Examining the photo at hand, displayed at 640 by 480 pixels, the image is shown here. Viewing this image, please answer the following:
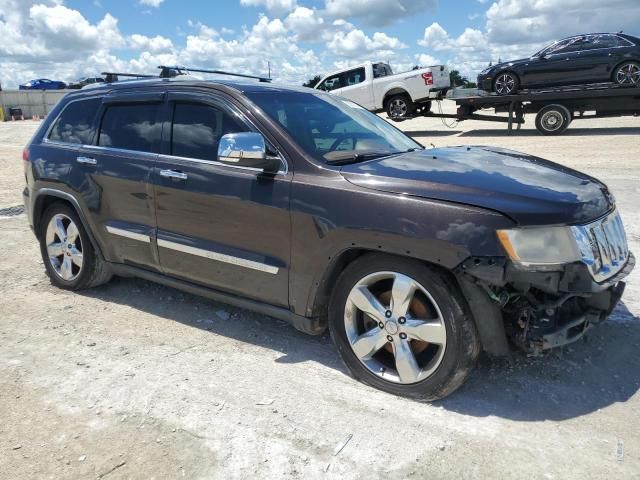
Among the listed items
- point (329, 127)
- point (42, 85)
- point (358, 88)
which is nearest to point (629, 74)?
point (358, 88)

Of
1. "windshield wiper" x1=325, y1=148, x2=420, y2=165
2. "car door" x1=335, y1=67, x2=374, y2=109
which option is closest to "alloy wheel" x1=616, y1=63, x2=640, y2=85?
"car door" x1=335, y1=67, x2=374, y2=109

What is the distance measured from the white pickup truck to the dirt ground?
15.3m

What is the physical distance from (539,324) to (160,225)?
2.62m

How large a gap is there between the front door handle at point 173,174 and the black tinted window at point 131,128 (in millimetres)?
280

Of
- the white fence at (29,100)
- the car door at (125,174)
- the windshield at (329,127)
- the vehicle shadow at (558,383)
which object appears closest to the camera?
the vehicle shadow at (558,383)

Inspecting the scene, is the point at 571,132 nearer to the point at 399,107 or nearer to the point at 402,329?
the point at 399,107

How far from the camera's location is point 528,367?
3.41 metres

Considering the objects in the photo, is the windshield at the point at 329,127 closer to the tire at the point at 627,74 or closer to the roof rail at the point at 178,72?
the roof rail at the point at 178,72

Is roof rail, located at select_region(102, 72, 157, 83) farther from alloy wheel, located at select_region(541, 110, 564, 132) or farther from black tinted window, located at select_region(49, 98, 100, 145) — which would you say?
alloy wheel, located at select_region(541, 110, 564, 132)

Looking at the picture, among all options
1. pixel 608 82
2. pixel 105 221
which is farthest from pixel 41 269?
pixel 608 82

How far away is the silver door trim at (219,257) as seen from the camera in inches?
137

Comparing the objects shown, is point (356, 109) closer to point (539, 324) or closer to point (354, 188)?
point (354, 188)

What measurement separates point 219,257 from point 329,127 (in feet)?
3.89

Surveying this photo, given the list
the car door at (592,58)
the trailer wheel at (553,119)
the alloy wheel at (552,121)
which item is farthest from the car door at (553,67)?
the alloy wheel at (552,121)
